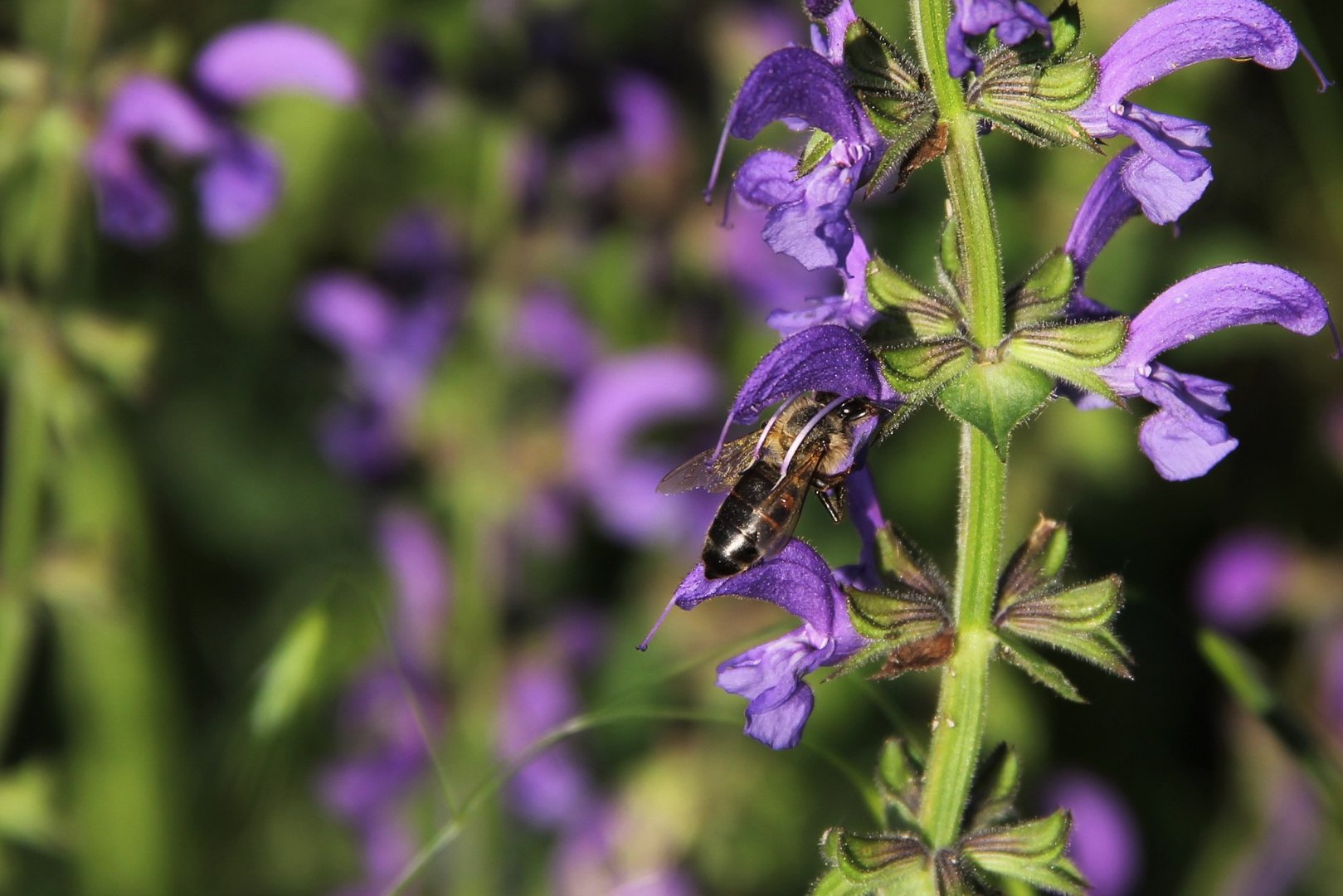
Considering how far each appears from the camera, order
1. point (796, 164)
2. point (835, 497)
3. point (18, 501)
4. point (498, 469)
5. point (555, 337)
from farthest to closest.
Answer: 1. point (555, 337)
2. point (498, 469)
3. point (18, 501)
4. point (835, 497)
5. point (796, 164)

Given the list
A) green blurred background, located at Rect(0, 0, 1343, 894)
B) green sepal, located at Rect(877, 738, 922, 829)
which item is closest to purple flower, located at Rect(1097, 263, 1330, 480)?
green sepal, located at Rect(877, 738, 922, 829)

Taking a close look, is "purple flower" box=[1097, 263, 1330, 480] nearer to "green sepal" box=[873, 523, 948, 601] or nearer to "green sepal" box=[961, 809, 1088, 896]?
"green sepal" box=[873, 523, 948, 601]

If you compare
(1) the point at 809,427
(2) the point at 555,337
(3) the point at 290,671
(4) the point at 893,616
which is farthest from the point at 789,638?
(2) the point at 555,337

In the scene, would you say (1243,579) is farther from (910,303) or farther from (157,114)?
(157,114)

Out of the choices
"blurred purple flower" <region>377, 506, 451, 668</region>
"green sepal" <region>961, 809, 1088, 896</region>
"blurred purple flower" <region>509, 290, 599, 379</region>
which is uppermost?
"green sepal" <region>961, 809, 1088, 896</region>

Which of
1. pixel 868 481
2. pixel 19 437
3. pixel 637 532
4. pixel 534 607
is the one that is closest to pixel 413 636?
pixel 534 607

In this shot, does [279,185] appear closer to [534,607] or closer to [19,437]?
[19,437]
